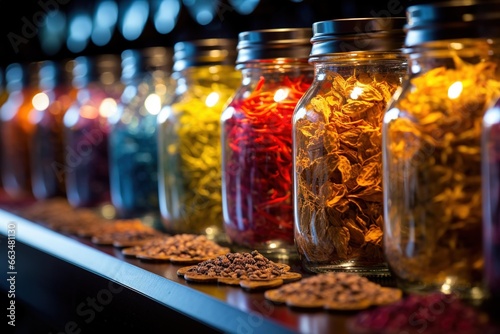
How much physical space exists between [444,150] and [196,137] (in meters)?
0.74

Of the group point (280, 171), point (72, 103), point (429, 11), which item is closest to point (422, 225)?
point (429, 11)

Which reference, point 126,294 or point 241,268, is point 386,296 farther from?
point 126,294

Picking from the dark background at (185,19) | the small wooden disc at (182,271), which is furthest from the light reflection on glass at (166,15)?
the small wooden disc at (182,271)

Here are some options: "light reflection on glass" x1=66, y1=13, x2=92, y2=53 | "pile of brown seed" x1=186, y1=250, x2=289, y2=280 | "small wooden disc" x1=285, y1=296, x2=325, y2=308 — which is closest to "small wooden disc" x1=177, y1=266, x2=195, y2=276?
"pile of brown seed" x1=186, y1=250, x2=289, y2=280

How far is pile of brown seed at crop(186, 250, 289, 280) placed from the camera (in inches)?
45.9

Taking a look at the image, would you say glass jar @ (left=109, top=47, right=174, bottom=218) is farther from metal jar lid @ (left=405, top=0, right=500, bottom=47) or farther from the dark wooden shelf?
metal jar lid @ (left=405, top=0, right=500, bottom=47)

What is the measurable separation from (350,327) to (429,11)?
37 centimetres

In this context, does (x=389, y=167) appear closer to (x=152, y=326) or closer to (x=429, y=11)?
(x=429, y=11)

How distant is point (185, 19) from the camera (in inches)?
94.4

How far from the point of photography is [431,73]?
1004mm

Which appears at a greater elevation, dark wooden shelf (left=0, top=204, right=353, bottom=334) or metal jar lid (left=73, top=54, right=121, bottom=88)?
metal jar lid (left=73, top=54, right=121, bottom=88)

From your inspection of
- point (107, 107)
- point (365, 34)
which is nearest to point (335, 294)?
point (365, 34)

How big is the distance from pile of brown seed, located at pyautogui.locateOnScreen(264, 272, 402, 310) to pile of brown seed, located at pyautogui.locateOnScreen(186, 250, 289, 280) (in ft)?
0.39

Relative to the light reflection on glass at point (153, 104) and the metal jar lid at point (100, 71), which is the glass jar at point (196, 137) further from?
the metal jar lid at point (100, 71)
